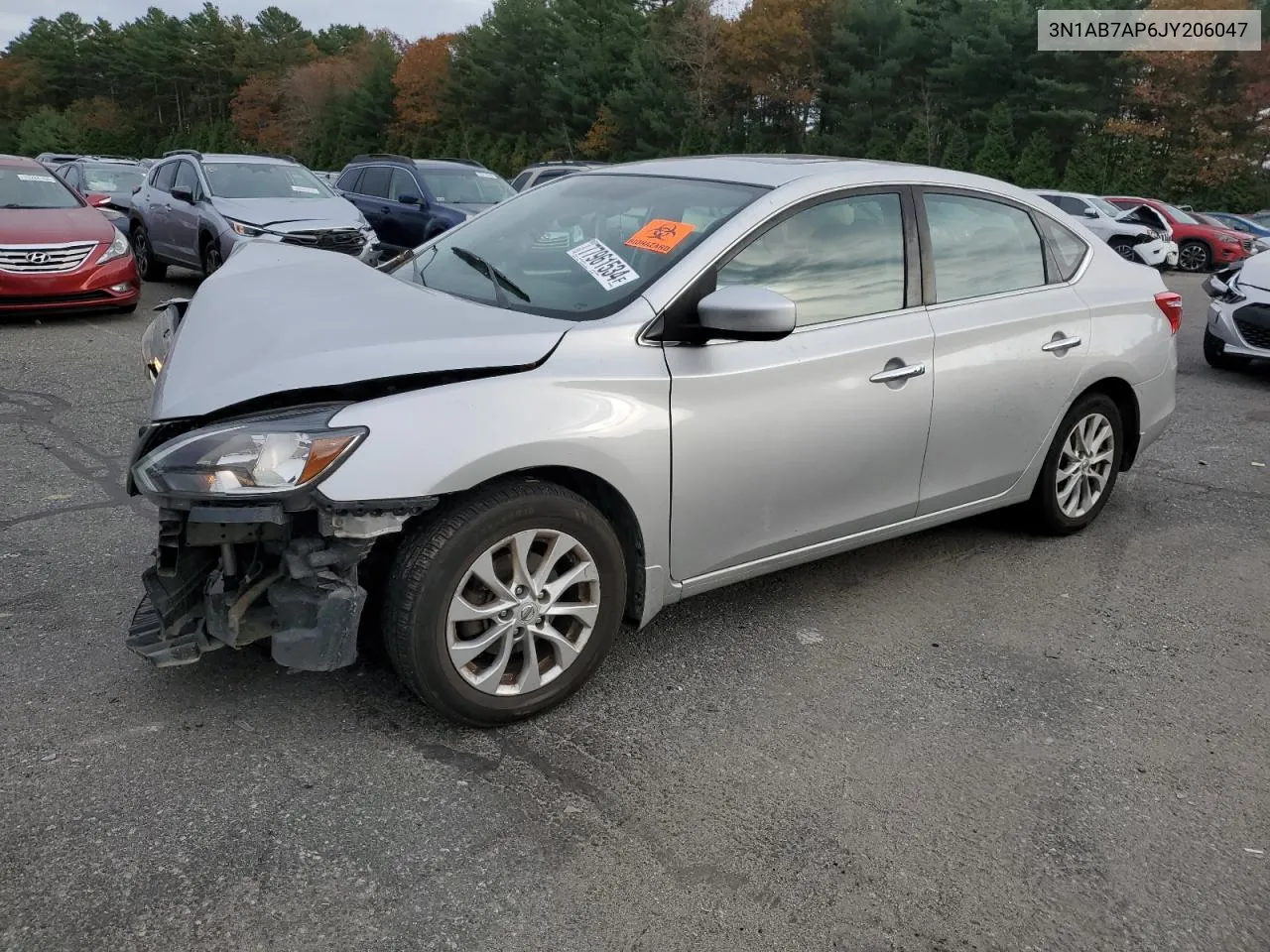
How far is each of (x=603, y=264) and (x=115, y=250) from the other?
27.2ft

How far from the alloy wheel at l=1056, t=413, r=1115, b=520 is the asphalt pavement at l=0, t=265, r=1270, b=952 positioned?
486 millimetres

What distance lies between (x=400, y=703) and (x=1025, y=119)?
40.7m

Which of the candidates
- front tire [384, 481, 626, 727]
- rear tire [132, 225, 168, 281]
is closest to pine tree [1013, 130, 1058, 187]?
rear tire [132, 225, 168, 281]

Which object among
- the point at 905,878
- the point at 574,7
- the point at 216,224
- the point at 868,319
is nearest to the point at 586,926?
the point at 905,878

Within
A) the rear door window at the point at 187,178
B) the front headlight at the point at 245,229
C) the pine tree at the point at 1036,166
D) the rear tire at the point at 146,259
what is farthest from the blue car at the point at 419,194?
the pine tree at the point at 1036,166

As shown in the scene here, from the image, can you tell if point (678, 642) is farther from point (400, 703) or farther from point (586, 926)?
point (586, 926)

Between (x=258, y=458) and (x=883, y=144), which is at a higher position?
(x=883, y=144)

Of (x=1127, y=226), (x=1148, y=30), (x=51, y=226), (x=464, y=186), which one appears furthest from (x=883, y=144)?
(x=51, y=226)

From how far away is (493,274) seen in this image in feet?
12.4

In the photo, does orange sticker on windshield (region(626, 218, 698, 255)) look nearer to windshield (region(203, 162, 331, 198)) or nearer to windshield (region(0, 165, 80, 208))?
windshield (region(0, 165, 80, 208))

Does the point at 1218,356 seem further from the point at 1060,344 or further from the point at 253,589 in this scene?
the point at 253,589

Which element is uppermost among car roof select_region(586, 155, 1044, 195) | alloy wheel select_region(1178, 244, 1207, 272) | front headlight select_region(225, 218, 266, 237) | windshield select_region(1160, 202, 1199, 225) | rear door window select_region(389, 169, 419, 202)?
car roof select_region(586, 155, 1044, 195)

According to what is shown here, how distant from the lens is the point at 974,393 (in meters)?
4.15

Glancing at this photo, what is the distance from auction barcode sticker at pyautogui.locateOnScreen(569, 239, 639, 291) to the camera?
3.45m
